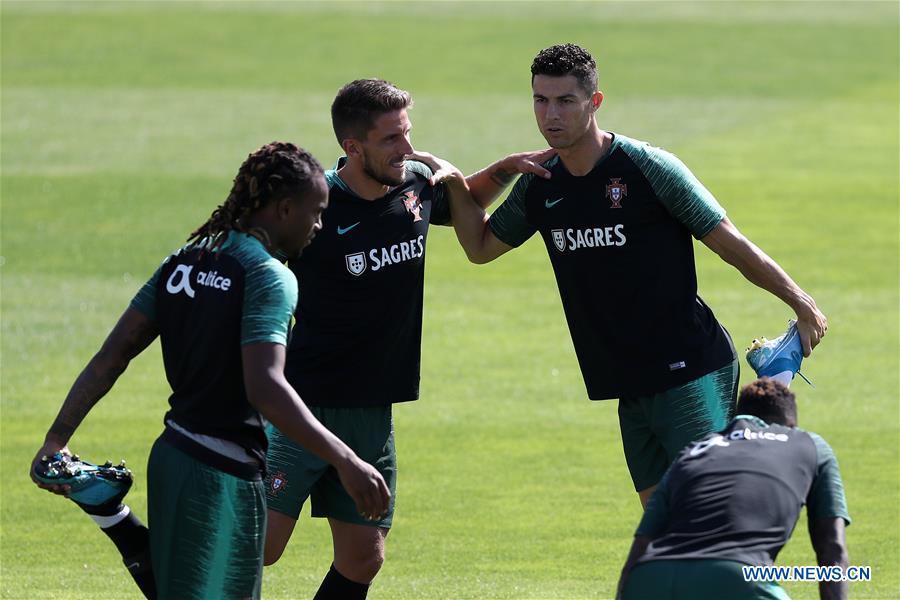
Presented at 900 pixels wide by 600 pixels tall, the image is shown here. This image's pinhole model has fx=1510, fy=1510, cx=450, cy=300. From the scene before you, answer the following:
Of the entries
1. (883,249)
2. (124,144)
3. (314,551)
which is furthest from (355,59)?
(314,551)

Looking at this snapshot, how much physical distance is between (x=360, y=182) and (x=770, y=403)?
2420 millimetres

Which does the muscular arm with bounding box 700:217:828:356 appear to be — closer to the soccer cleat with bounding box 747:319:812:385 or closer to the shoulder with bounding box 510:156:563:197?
the soccer cleat with bounding box 747:319:812:385

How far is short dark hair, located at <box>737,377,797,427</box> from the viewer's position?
17.8 feet

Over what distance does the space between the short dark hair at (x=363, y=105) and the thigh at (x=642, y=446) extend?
5.65 ft

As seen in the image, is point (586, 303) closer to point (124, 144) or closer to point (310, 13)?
point (124, 144)

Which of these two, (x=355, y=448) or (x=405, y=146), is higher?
(x=405, y=146)

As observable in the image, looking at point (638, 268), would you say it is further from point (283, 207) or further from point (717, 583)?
point (717, 583)

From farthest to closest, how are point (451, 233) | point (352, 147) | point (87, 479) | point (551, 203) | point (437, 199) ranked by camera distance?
point (451, 233), point (437, 199), point (551, 203), point (352, 147), point (87, 479)

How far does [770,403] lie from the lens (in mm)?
5430

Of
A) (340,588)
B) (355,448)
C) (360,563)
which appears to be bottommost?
(340,588)

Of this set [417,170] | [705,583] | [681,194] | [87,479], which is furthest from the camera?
[417,170]


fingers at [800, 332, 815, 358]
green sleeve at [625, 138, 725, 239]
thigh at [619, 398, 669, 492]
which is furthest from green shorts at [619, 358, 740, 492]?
green sleeve at [625, 138, 725, 239]

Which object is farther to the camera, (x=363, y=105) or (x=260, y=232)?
(x=363, y=105)

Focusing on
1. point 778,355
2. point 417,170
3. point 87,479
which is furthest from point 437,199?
point 87,479
